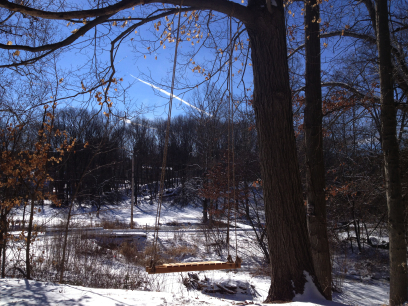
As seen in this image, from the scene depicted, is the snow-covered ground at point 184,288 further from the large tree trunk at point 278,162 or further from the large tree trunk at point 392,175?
the large tree trunk at point 392,175

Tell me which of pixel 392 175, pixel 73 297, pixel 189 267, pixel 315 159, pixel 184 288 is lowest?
pixel 184 288

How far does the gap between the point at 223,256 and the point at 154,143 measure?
31063 millimetres

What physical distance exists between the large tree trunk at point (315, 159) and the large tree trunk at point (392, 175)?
→ 1078 millimetres

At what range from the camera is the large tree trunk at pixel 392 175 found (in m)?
4.91

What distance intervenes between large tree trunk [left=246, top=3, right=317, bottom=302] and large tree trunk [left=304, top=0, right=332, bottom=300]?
2.45 metres

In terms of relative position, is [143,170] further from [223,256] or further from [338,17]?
[338,17]

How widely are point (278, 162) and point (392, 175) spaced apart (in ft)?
9.03

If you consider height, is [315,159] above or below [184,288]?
above

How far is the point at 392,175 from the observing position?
16.4 feet

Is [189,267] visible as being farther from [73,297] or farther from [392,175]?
[392,175]

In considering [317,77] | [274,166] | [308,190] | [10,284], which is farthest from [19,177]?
[317,77]

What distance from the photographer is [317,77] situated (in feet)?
20.0

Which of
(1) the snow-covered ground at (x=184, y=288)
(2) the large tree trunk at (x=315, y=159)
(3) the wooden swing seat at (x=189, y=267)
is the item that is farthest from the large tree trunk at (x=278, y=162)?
(2) the large tree trunk at (x=315, y=159)

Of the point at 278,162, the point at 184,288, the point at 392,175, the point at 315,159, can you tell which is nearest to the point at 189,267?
the point at 278,162
